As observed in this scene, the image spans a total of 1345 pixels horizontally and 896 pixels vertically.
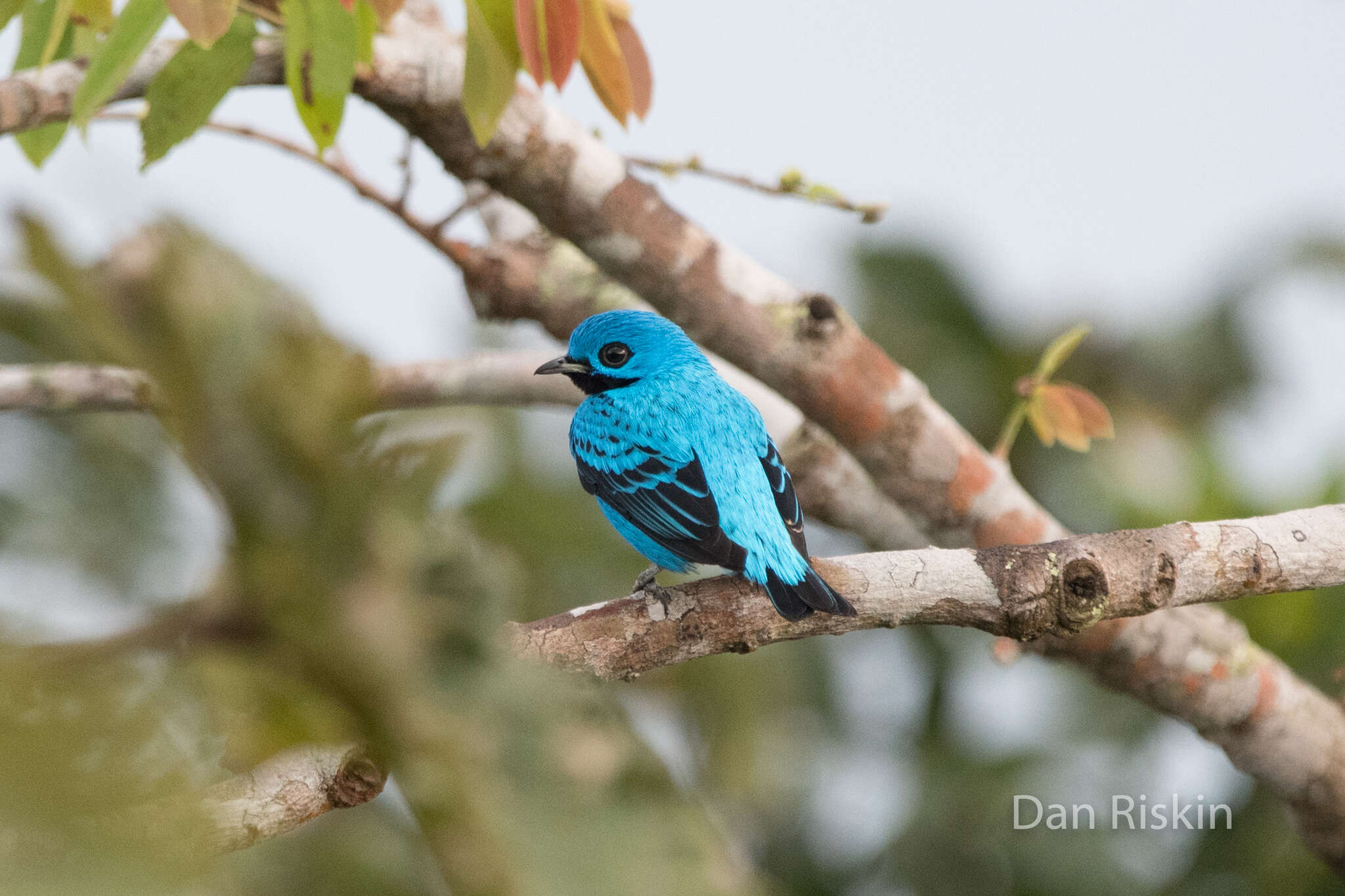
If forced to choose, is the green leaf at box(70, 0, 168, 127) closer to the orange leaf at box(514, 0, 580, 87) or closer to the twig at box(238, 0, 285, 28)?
the twig at box(238, 0, 285, 28)

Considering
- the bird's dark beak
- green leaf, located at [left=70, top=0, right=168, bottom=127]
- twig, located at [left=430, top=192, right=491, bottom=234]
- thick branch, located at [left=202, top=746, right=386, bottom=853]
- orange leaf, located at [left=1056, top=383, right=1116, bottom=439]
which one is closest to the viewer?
thick branch, located at [left=202, top=746, right=386, bottom=853]

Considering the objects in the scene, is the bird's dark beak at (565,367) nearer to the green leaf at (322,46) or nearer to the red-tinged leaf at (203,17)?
the green leaf at (322,46)

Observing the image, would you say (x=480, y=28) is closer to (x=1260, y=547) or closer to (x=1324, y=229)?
(x=1260, y=547)

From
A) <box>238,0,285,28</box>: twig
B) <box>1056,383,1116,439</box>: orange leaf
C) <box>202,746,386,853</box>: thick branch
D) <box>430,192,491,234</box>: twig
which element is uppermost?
<box>238,0,285,28</box>: twig

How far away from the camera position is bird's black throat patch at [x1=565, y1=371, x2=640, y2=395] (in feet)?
11.8

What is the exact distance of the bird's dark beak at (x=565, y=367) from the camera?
3531mm

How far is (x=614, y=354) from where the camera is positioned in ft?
11.7

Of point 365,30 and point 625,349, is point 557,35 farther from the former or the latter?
point 625,349

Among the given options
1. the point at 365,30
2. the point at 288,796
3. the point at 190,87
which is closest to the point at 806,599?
the point at 288,796

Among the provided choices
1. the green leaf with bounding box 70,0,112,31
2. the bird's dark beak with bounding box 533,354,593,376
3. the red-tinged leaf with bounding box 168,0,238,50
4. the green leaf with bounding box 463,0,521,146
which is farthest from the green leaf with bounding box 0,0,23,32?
the bird's dark beak with bounding box 533,354,593,376

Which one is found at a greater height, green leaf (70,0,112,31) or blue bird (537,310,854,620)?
green leaf (70,0,112,31)

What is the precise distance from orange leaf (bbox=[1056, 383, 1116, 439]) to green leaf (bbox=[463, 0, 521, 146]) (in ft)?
6.94

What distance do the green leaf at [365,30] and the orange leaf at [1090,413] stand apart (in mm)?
2408

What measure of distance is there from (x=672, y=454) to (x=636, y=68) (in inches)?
43.3
